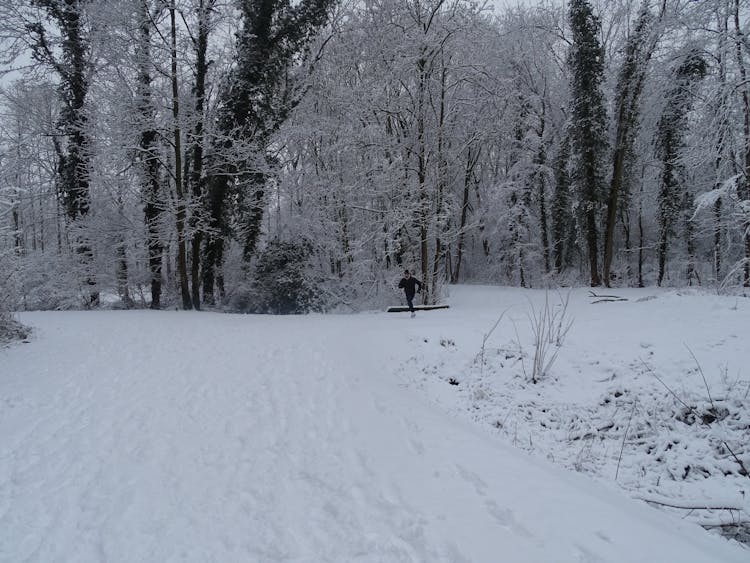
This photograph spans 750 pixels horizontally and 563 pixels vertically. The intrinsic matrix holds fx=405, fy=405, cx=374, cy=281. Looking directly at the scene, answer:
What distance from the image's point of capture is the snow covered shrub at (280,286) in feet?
56.0

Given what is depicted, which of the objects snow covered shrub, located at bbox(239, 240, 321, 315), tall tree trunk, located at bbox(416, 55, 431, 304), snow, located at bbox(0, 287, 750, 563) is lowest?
snow, located at bbox(0, 287, 750, 563)

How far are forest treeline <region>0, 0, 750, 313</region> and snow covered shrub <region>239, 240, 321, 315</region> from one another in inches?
2.9

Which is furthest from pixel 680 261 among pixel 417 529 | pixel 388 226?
pixel 417 529

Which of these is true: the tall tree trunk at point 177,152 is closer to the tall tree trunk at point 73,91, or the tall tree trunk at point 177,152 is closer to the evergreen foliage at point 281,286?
the evergreen foliage at point 281,286

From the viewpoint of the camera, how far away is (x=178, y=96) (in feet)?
51.6

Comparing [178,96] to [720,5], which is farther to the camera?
[178,96]

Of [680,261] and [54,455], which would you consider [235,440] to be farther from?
[680,261]

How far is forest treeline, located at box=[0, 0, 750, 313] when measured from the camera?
1514cm

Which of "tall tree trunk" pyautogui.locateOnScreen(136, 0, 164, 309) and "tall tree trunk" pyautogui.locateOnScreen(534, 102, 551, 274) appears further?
"tall tree trunk" pyautogui.locateOnScreen(534, 102, 551, 274)

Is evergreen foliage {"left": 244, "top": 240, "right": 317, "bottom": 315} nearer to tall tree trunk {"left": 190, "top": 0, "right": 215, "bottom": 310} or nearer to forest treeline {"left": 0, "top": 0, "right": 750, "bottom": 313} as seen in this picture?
forest treeline {"left": 0, "top": 0, "right": 750, "bottom": 313}

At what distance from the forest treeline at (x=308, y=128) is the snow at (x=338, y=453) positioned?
326 inches

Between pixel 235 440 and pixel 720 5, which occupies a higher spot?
pixel 720 5

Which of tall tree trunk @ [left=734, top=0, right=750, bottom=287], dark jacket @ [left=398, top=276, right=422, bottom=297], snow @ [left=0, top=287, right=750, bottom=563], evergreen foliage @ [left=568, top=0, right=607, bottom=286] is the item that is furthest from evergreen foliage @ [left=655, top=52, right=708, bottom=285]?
snow @ [left=0, top=287, right=750, bottom=563]

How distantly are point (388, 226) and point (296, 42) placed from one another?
9.37 metres
